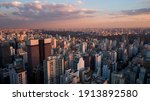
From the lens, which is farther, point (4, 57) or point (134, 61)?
point (4, 57)

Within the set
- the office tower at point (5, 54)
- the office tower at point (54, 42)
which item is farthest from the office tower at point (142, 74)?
the office tower at point (5, 54)

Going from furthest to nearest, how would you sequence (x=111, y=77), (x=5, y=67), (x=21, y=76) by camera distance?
1. (x=5, y=67)
2. (x=21, y=76)
3. (x=111, y=77)

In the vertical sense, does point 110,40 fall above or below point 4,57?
above

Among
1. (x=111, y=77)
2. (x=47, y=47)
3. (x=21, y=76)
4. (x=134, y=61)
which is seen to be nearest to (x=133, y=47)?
(x=134, y=61)

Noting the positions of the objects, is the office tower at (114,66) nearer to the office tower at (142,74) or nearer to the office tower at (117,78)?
the office tower at (117,78)

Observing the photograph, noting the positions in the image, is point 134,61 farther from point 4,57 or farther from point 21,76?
point 4,57

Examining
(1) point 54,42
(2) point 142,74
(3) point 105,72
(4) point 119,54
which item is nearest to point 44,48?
(1) point 54,42
